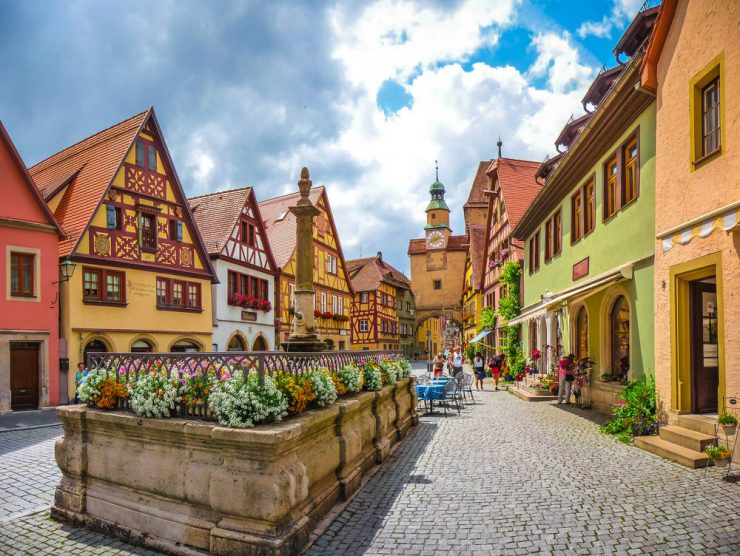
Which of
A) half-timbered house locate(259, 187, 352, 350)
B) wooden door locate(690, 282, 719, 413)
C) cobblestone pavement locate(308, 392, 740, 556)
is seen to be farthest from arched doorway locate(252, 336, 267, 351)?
wooden door locate(690, 282, 719, 413)

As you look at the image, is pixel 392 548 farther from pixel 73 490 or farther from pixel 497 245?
pixel 497 245

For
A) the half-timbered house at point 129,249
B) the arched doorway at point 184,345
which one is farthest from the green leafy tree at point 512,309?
the arched doorway at point 184,345

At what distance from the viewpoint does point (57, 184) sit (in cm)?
2053

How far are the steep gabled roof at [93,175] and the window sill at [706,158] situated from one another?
16.7 m

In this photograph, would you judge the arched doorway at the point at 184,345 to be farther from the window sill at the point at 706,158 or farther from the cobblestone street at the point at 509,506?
the window sill at the point at 706,158

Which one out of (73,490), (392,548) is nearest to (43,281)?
(73,490)

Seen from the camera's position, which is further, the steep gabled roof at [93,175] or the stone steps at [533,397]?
the steep gabled roof at [93,175]

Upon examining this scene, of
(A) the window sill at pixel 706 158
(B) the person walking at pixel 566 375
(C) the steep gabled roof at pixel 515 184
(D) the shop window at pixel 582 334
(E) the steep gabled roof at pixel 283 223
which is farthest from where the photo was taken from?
(E) the steep gabled roof at pixel 283 223

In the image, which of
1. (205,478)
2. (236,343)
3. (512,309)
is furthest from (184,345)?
(205,478)

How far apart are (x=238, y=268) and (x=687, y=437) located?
792 inches

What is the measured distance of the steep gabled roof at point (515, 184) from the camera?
26078mm

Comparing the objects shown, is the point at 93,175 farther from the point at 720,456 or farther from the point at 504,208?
the point at 720,456

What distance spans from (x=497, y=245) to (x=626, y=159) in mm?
18323

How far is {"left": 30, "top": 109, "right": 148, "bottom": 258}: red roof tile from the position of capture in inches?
722
